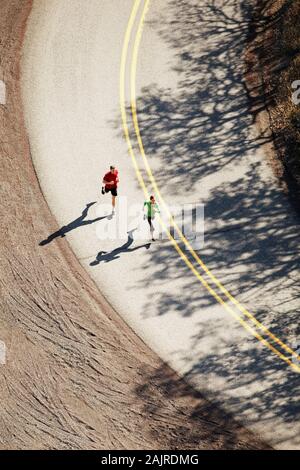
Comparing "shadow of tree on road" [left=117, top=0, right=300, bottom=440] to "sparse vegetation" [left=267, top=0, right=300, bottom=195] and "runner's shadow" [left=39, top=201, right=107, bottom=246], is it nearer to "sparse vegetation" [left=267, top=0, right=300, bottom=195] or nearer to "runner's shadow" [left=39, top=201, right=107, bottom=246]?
"sparse vegetation" [left=267, top=0, right=300, bottom=195]

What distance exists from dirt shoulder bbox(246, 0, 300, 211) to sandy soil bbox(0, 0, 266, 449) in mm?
6937

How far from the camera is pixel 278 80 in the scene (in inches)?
888

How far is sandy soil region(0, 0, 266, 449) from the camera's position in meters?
16.3

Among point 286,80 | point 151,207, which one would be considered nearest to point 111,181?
point 151,207

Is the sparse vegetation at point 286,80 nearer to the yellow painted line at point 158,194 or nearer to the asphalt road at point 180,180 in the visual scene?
the asphalt road at point 180,180

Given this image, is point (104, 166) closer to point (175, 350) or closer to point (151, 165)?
point (151, 165)

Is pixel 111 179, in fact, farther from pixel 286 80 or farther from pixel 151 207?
pixel 286 80

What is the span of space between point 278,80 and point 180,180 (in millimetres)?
5243

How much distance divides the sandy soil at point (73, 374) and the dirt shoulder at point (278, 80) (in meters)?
6.94

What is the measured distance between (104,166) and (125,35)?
19.0ft

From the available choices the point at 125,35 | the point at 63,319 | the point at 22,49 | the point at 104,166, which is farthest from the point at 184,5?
the point at 63,319

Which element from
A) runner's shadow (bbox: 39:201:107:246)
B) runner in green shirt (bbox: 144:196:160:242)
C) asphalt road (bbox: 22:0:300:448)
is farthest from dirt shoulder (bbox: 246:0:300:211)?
runner's shadow (bbox: 39:201:107:246)

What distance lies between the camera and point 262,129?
21.7 metres

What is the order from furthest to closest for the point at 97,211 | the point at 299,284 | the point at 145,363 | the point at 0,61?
1. the point at 0,61
2. the point at 97,211
3. the point at 299,284
4. the point at 145,363
